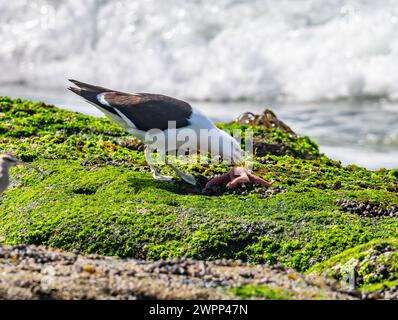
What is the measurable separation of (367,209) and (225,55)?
18.0 m

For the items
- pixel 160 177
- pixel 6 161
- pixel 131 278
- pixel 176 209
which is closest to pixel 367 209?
pixel 176 209

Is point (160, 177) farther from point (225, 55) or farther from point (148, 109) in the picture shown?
point (225, 55)

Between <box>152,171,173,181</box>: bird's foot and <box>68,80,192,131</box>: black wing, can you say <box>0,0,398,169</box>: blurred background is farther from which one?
<box>152,171,173,181</box>: bird's foot

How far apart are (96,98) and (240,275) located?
539 cm

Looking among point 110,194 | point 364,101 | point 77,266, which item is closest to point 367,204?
point 110,194

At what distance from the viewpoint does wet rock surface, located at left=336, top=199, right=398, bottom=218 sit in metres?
9.34

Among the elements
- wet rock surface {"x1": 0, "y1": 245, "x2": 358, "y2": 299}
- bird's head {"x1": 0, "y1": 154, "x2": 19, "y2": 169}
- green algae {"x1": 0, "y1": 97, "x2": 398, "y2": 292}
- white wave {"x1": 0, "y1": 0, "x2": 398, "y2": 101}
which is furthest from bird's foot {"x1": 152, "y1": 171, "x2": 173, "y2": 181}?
white wave {"x1": 0, "y1": 0, "x2": 398, "y2": 101}

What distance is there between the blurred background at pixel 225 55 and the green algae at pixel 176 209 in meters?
10.5

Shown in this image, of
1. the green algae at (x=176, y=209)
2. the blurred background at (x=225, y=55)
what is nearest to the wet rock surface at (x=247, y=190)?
the green algae at (x=176, y=209)

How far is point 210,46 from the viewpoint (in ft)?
90.0

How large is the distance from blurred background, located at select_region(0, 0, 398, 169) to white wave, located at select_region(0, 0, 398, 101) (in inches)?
1.5

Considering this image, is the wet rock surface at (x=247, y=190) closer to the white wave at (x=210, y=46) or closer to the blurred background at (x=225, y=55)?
the blurred background at (x=225, y=55)

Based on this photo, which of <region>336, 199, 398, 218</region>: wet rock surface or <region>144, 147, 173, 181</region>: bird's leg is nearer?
<region>336, 199, 398, 218</region>: wet rock surface

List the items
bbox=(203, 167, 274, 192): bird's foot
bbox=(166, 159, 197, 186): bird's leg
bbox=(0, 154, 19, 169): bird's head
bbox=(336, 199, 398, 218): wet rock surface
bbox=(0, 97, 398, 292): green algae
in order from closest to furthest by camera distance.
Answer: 1. bbox=(0, 97, 398, 292): green algae
2. bbox=(336, 199, 398, 218): wet rock surface
3. bbox=(0, 154, 19, 169): bird's head
4. bbox=(203, 167, 274, 192): bird's foot
5. bbox=(166, 159, 197, 186): bird's leg
